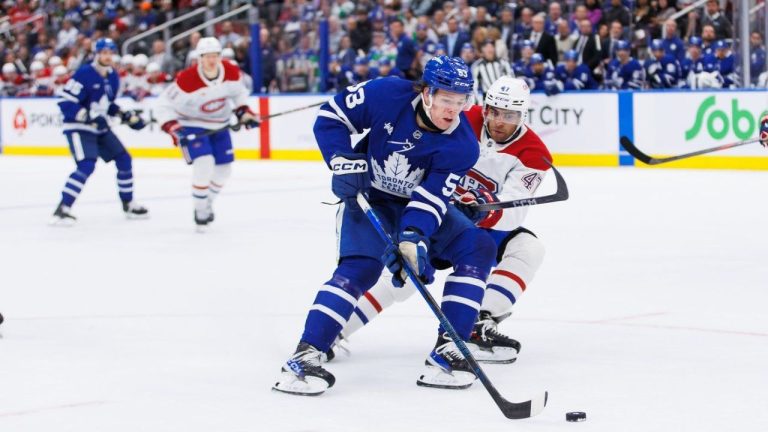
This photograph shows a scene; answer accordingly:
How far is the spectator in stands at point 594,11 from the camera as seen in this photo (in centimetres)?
1260

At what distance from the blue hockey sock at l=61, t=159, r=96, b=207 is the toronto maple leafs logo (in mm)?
4980

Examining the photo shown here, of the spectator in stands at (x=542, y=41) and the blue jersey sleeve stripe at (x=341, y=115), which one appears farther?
the spectator in stands at (x=542, y=41)

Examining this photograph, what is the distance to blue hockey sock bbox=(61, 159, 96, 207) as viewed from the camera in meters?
8.54

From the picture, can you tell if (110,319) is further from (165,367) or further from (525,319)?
(525,319)

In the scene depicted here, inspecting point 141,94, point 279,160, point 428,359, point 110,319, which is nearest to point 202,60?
point 110,319

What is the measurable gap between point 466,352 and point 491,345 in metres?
0.60

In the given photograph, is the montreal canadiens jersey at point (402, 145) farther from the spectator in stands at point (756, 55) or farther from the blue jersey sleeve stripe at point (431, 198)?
the spectator in stands at point (756, 55)

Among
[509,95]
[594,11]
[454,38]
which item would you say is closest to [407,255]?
[509,95]

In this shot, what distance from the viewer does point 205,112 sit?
8.28 m

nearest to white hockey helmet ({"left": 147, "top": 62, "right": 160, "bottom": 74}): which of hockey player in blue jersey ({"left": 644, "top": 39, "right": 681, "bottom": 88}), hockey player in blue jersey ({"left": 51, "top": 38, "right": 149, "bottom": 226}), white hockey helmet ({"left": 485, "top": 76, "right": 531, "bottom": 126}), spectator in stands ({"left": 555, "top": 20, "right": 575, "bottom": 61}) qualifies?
spectator in stands ({"left": 555, "top": 20, "right": 575, "bottom": 61})

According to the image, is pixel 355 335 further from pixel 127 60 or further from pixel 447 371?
pixel 127 60

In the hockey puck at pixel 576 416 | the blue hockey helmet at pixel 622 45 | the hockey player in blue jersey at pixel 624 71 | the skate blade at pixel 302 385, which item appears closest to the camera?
the hockey puck at pixel 576 416

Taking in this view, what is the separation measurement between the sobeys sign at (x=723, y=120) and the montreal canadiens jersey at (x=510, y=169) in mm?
7190

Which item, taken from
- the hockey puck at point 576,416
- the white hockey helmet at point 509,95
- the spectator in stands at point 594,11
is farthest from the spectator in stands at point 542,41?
the hockey puck at point 576,416
